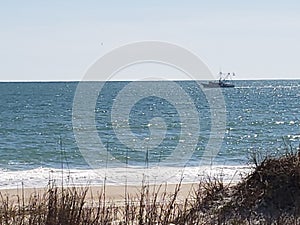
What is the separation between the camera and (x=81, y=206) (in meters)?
5.39

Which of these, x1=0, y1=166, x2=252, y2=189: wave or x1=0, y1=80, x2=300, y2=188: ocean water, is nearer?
x1=0, y1=166, x2=252, y2=189: wave

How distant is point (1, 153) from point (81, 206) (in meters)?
24.0

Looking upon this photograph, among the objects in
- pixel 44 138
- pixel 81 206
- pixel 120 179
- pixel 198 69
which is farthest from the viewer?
pixel 44 138

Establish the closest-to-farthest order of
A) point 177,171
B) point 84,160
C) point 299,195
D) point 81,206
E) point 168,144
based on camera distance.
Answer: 1. point 81,206
2. point 299,195
3. point 177,171
4. point 84,160
5. point 168,144

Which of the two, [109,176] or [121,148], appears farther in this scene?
[121,148]

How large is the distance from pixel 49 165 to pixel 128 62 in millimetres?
15131

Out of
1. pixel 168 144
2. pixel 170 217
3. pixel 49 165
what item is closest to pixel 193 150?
pixel 168 144

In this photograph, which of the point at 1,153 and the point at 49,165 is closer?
the point at 49,165

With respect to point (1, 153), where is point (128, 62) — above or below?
above

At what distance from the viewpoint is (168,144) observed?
34031 mm

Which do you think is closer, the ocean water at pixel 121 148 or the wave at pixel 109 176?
the wave at pixel 109 176

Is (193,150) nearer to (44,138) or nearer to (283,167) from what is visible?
(44,138)

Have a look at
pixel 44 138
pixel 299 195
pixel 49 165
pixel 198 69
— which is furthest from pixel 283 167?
pixel 44 138

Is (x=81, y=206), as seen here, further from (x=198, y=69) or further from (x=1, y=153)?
(x=1, y=153)
